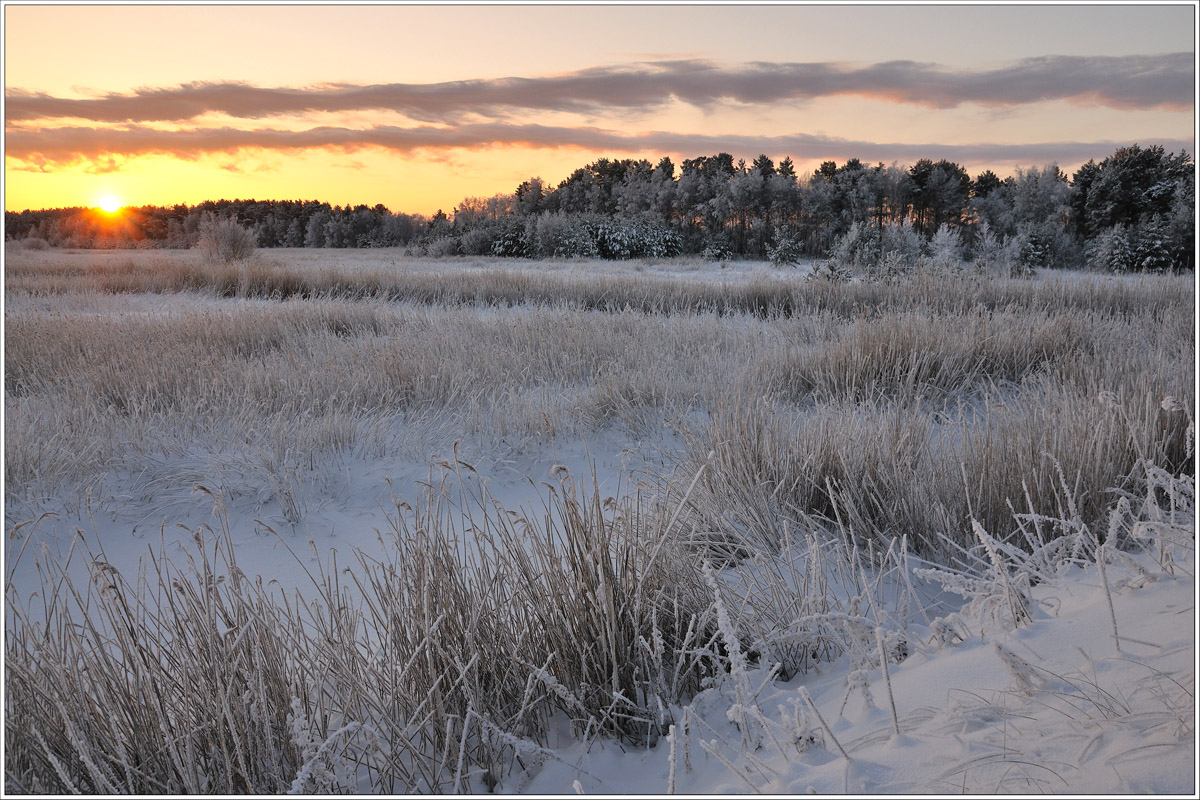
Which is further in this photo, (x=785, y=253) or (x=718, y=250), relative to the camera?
(x=718, y=250)

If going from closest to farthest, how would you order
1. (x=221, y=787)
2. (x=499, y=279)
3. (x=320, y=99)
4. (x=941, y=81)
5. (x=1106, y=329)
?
(x=221, y=787) → (x=941, y=81) → (x=320, y=99) → (x=1106, y=329) → (x=499, y=279)

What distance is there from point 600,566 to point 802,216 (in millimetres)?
22000

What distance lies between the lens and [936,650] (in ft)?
5.36

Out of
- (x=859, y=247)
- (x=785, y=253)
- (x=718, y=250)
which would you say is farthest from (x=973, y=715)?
(x=718, y=250)

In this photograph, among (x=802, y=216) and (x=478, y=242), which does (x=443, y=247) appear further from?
(x=802, y=216)

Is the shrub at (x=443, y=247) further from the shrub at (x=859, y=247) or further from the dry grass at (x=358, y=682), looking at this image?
the dry grass at (x=358, y=682)

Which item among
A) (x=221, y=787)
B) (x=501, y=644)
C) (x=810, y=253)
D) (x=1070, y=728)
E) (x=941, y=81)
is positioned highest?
(x=810, y=253)

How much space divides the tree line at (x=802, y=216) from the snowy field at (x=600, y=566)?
1118cm

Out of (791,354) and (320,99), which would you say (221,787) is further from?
(791,354)

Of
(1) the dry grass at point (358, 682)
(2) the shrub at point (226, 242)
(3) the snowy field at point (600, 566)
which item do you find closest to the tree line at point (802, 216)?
(2) the shrub at point (226, 242)

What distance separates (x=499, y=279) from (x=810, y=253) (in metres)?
11.0

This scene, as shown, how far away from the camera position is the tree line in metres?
15.1

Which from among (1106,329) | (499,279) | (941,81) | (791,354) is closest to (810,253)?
(499,279)

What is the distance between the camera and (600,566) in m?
1.66
